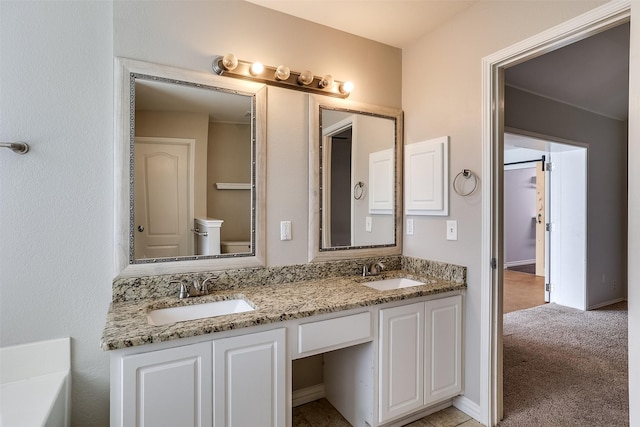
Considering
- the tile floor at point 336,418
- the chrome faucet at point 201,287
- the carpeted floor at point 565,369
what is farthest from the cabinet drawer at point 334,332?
the carpeted floor at point 565,369

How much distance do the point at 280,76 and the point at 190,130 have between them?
62cm

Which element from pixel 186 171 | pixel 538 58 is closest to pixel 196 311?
pixel 186 171

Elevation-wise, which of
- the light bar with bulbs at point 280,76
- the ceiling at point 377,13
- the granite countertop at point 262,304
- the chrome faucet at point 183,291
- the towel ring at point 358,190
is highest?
the ceiling at point 377,13

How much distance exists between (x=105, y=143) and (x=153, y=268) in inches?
26.9

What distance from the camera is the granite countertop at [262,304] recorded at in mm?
1257

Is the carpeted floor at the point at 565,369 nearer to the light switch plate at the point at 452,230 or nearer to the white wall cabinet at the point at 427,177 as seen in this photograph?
the light switch plate at the point at 452,230

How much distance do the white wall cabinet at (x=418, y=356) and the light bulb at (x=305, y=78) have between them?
1.45 m

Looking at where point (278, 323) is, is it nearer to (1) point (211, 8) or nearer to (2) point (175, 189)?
(2) point (175, 189)

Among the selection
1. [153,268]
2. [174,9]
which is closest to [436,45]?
[174,9]

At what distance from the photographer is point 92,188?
1648 mm

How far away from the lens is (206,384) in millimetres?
1354

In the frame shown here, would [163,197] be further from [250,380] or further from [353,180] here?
[353,180]

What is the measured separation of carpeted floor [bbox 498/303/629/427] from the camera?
6.69 ft

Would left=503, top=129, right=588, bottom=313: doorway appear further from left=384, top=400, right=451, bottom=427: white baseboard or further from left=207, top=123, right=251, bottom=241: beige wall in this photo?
left=207, top=123, right=251, bottom=241: beige wall
